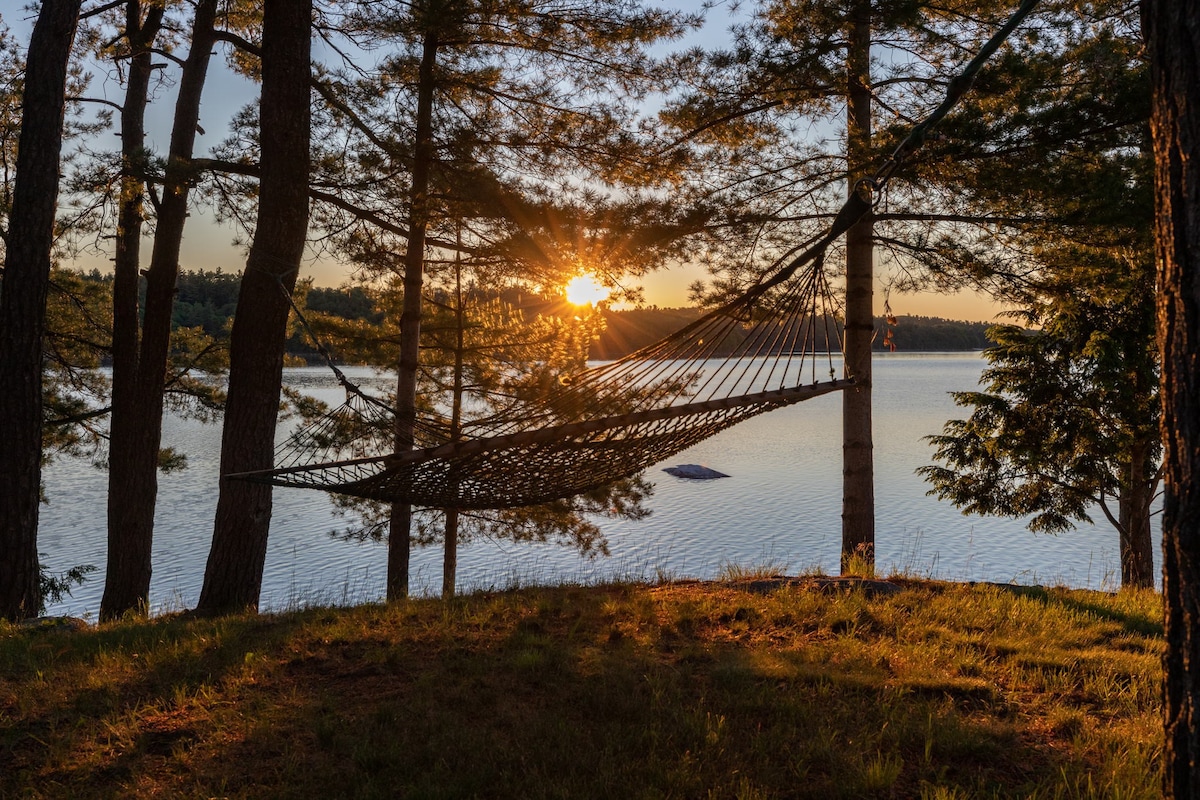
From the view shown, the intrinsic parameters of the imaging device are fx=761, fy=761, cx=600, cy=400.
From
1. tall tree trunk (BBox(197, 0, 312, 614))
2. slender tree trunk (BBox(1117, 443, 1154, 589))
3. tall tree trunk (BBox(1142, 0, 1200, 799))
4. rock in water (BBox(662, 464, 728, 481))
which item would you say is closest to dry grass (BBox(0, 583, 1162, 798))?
tall tree trunk (BBox(1142, 0, 1200, 799))

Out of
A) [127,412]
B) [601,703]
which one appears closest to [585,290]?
[127,412]

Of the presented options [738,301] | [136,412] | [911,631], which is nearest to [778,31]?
[738,301]

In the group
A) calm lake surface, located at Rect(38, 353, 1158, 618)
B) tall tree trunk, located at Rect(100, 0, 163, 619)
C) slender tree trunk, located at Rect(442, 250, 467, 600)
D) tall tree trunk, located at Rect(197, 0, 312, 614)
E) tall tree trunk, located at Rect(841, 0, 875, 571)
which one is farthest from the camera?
calm lake surface, located at Rect(38, 353, 1158, 618)

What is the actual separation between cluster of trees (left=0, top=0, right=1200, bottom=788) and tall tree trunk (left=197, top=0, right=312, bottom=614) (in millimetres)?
14

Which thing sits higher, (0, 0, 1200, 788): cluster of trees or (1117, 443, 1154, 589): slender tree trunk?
(0, 0, 1200, 788): cluster of trees

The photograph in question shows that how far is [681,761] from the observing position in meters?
1.70

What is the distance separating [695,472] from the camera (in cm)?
1529

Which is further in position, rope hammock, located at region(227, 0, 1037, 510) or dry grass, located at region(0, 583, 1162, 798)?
rope hammock, located at region(227, 0, 1037, 510)

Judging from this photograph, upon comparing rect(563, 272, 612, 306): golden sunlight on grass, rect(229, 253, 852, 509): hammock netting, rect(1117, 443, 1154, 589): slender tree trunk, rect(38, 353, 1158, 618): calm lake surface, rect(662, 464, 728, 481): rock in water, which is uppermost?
rect(563, 272, 612, 306): golden sunlight on grass

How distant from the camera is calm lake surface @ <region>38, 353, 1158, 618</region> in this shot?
8133 millimetres

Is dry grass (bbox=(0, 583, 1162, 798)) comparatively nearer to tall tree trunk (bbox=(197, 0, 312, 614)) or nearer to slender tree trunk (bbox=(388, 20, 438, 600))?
tall tree trunk (bbox=(197, 0, 312, 614))

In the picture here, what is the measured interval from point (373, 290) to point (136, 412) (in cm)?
214

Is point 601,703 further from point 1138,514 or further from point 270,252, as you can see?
point 1138,514

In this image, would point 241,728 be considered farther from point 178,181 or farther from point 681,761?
point 178,181
